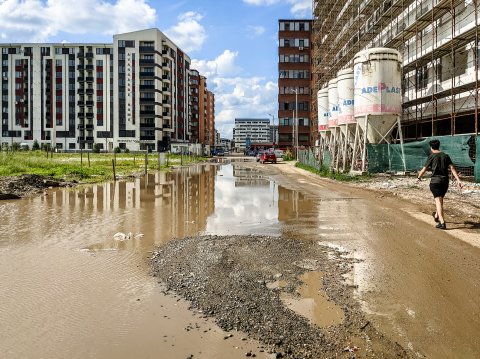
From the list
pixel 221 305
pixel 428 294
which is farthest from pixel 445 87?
pixel 221 305

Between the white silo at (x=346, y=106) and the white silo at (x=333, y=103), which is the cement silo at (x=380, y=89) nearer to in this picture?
the white silo at (x=346, y=106)

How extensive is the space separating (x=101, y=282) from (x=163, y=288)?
101cm

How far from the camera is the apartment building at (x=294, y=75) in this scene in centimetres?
8925

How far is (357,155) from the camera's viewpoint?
30.2 m

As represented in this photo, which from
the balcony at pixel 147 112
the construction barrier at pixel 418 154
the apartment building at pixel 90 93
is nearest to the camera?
the construction barrier at pixel 418 154

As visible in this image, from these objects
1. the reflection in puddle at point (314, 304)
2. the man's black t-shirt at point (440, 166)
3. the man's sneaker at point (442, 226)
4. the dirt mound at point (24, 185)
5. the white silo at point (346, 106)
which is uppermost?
the white silo at point (346, 106)

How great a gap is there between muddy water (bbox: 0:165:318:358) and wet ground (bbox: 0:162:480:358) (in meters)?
0.02

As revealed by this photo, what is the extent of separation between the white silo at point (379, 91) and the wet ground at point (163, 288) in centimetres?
1412

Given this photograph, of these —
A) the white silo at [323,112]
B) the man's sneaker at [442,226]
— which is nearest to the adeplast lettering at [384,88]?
the white silo at [323,112]

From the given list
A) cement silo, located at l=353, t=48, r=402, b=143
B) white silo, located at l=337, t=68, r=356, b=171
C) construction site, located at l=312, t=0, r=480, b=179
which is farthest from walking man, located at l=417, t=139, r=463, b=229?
white silo, located at l=337, t=68, r=356, b=171

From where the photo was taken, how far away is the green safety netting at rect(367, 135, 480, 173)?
18.1 meters

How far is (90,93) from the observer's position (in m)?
99.2

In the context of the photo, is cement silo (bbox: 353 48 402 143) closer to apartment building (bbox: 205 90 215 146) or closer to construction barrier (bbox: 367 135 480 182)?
construction barrier (bbox: 367 135 480 182)

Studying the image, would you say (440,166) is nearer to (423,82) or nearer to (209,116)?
(423,82)
